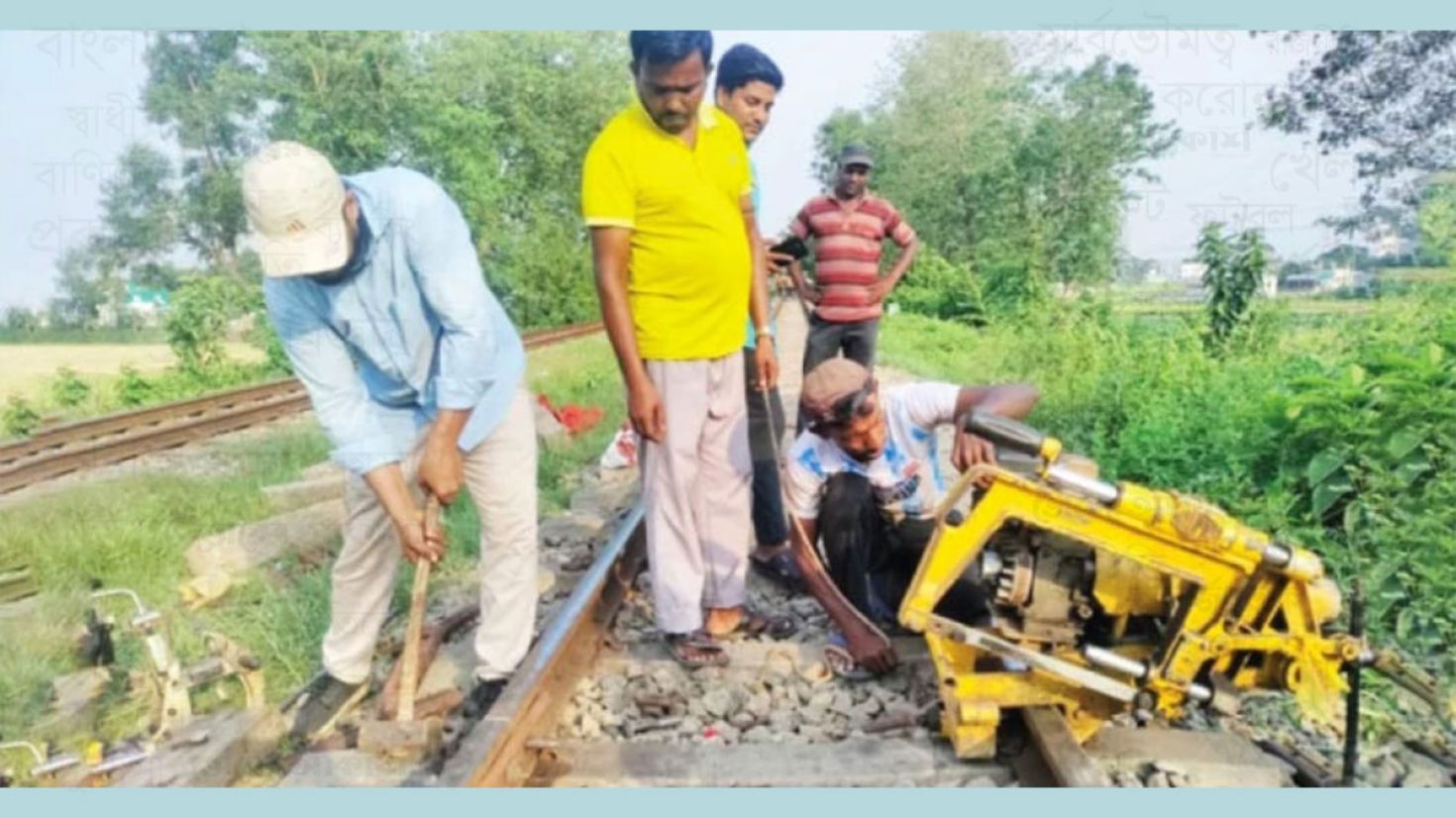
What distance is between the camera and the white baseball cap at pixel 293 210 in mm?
2170

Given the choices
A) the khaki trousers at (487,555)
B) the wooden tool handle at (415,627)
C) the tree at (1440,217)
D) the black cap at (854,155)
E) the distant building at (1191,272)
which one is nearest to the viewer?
the wooden tool handle at (415,627)

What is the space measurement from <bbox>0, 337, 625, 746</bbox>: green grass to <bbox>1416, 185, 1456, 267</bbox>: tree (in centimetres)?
334

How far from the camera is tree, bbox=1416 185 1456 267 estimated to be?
10.8 ft

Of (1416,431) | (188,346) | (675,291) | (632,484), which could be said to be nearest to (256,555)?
(632,484)

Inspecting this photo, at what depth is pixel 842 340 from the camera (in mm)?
5262

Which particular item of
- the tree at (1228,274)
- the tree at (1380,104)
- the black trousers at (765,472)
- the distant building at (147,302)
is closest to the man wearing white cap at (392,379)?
the black trousers at (765,472)

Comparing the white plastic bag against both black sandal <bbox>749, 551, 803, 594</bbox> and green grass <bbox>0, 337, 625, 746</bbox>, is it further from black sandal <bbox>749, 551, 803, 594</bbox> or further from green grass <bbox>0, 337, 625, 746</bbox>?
black sandal <bbox>749, 551, 803, 594</bbox>

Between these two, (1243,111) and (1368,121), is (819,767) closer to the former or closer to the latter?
(1243,111)

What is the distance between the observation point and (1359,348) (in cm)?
367

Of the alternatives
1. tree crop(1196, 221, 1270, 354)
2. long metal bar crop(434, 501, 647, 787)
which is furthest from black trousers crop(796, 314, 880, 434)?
long metal bar crop(434, 501, 647, 787)

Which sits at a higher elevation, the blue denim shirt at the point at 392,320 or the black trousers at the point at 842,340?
the blue denim shirt at the point at 392,320

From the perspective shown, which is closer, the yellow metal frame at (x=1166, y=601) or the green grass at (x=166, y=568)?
the yellow metal frame at (x=1166, y=601)

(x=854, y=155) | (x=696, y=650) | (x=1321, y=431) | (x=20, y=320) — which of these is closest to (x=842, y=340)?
(x=854, y=155)

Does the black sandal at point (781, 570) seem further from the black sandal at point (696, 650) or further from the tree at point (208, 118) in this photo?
the tree at point (208, 118)
